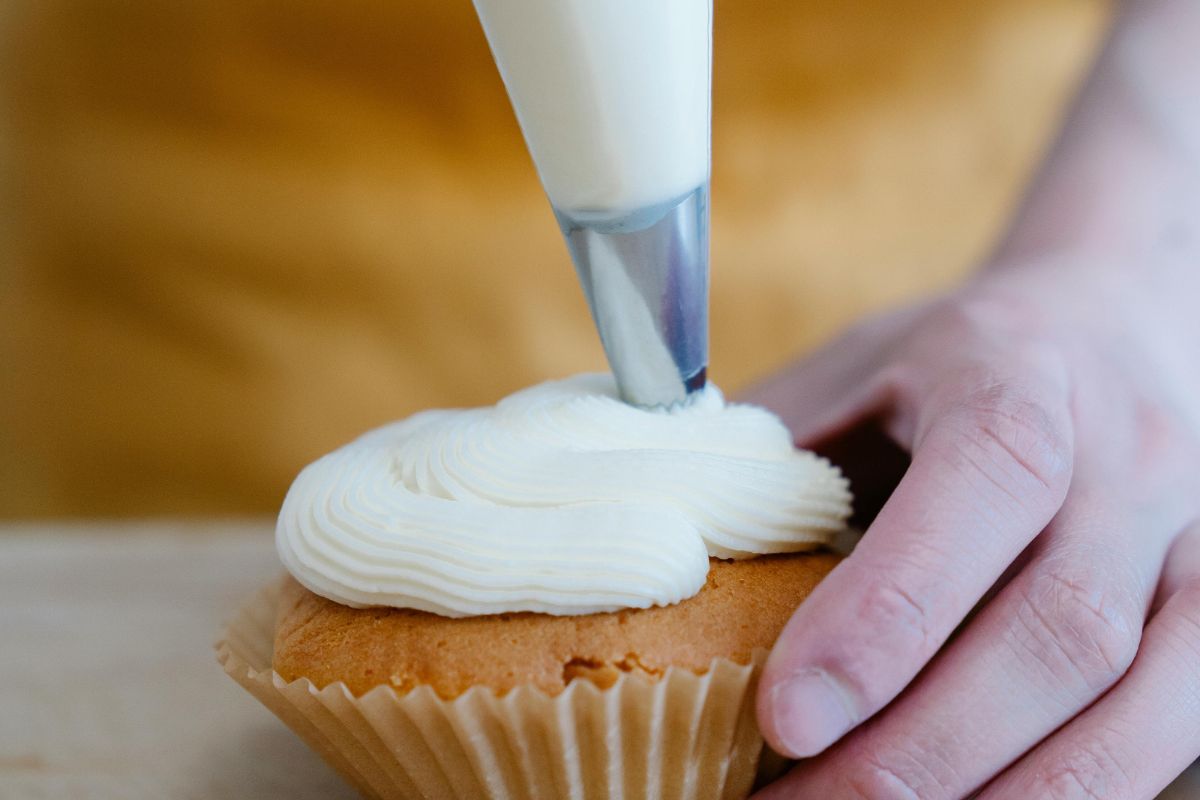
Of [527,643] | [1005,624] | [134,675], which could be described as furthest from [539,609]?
[134,675]

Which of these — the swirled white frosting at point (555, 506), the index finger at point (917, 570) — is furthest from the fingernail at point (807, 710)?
the swirled white frosting at point (555, 506)

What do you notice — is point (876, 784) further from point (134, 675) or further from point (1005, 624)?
point (134, 675)

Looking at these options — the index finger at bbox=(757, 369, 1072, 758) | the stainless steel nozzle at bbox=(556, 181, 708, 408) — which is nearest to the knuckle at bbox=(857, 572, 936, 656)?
the index finger at bbox=(757, 369, 1072, 758)

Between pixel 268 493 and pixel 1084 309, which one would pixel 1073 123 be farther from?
pixel 268 493

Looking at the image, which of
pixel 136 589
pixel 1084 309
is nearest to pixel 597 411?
pixel 1084 309

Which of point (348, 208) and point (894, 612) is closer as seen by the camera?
point (894, 612)

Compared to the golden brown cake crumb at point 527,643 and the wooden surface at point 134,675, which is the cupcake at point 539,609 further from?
the wooden surface at point 134,675

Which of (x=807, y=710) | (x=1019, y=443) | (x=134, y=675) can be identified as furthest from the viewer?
(x=134, y=675)
